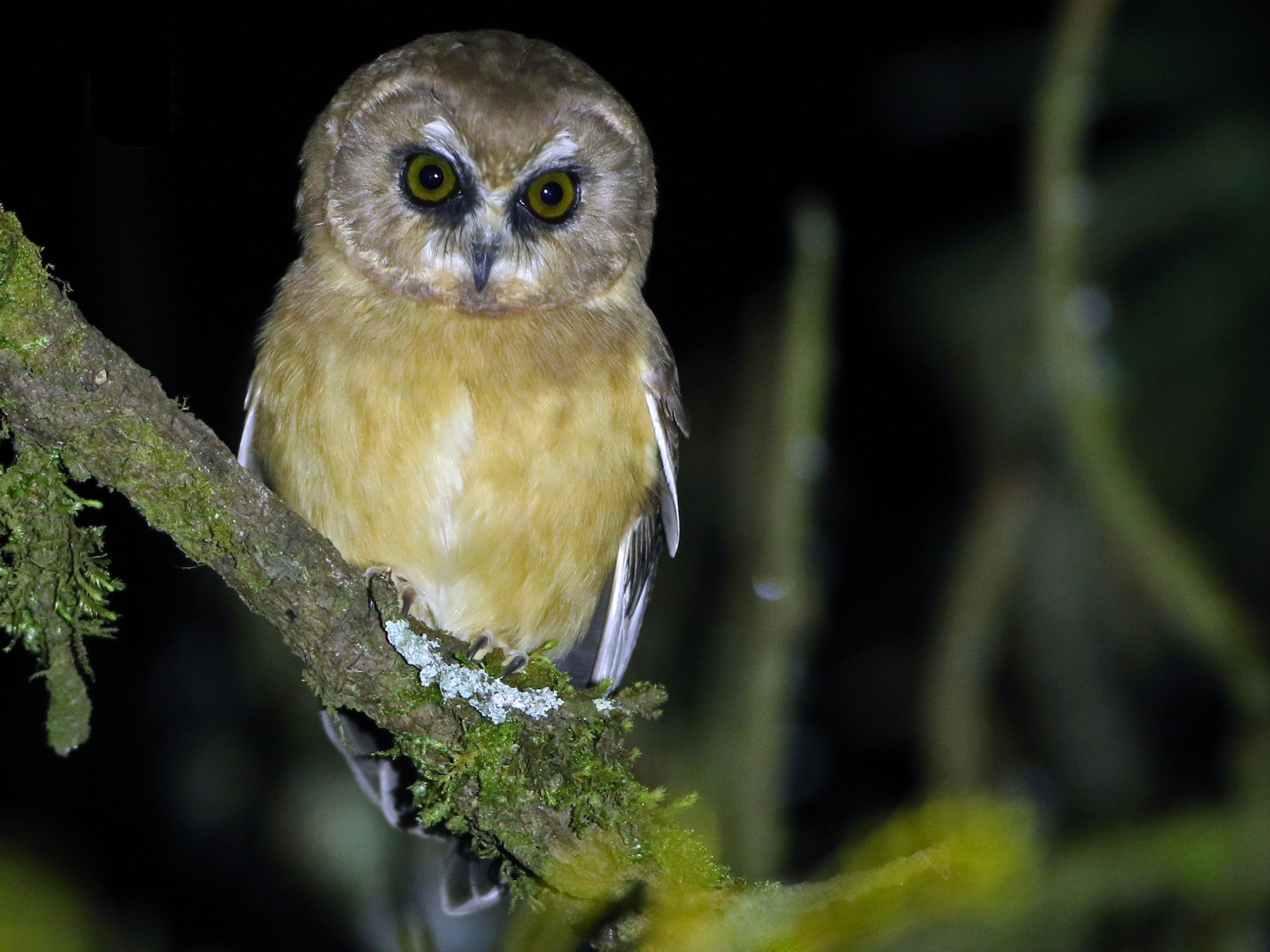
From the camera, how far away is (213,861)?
4375 mm

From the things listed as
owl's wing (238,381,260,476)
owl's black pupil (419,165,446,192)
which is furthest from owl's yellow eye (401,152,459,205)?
owl's wing (238,381,260,476)

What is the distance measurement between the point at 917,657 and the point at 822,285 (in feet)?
8.88

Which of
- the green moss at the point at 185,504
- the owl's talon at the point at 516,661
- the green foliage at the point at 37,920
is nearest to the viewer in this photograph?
the green foliage at the point at 37,920

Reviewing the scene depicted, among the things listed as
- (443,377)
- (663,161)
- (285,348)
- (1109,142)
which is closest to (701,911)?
(443,377)

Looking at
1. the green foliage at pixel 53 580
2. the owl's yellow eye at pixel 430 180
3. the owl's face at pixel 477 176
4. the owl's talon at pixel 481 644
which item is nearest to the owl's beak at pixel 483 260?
the owl's face at pixel 477 176

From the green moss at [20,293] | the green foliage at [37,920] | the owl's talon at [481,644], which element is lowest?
the green foliage at [37,920]

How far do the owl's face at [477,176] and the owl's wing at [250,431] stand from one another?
1.38 ft

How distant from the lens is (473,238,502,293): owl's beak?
9.52 feet

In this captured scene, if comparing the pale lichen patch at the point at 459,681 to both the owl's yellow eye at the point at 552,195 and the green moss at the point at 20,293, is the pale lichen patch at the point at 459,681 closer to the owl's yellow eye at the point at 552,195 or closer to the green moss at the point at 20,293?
the green moss at the point at 20,293

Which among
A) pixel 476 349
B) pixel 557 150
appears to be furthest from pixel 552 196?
pixel 476 349

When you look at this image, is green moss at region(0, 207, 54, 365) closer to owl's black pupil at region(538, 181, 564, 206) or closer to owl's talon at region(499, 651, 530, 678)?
owl's talon at region(499, 651, 530, 678)

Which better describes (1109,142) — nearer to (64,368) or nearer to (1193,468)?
(1193,468)

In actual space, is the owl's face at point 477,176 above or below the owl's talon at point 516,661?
above

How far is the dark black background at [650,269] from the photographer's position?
13.8ft
